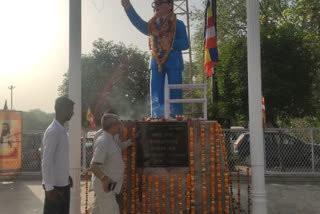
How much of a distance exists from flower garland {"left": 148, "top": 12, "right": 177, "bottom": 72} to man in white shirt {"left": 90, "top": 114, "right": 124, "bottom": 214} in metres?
2.99

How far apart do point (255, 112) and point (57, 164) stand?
3043 millimetres

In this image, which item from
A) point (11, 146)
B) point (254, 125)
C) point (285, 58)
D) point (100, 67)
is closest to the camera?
point (254, 125)

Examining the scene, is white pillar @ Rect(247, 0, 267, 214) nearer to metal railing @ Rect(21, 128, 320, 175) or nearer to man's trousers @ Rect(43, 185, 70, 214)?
man's trousers @ Rect(43, 185, 70, 214)

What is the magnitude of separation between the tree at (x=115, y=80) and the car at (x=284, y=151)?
14.9 metres

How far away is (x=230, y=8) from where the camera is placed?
2128 centimetres

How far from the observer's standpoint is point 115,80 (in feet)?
84.3

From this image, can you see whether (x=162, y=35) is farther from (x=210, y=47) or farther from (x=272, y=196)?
(x=272, y=196)

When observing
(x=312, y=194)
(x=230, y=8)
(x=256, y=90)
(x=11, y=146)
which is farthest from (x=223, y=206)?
(x=230, y=8)

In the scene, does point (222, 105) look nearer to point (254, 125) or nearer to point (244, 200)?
point (244, 200)

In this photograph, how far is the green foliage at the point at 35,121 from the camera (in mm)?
62312

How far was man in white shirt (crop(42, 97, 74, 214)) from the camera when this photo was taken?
350 cm

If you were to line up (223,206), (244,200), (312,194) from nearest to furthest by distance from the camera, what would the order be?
(223,206) → (244,200) → (312,194)

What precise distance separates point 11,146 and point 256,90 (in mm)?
9143

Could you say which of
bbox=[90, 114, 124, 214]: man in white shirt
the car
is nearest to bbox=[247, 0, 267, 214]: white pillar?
bbox=[90, 114, 124, 214]: man in white shirt
